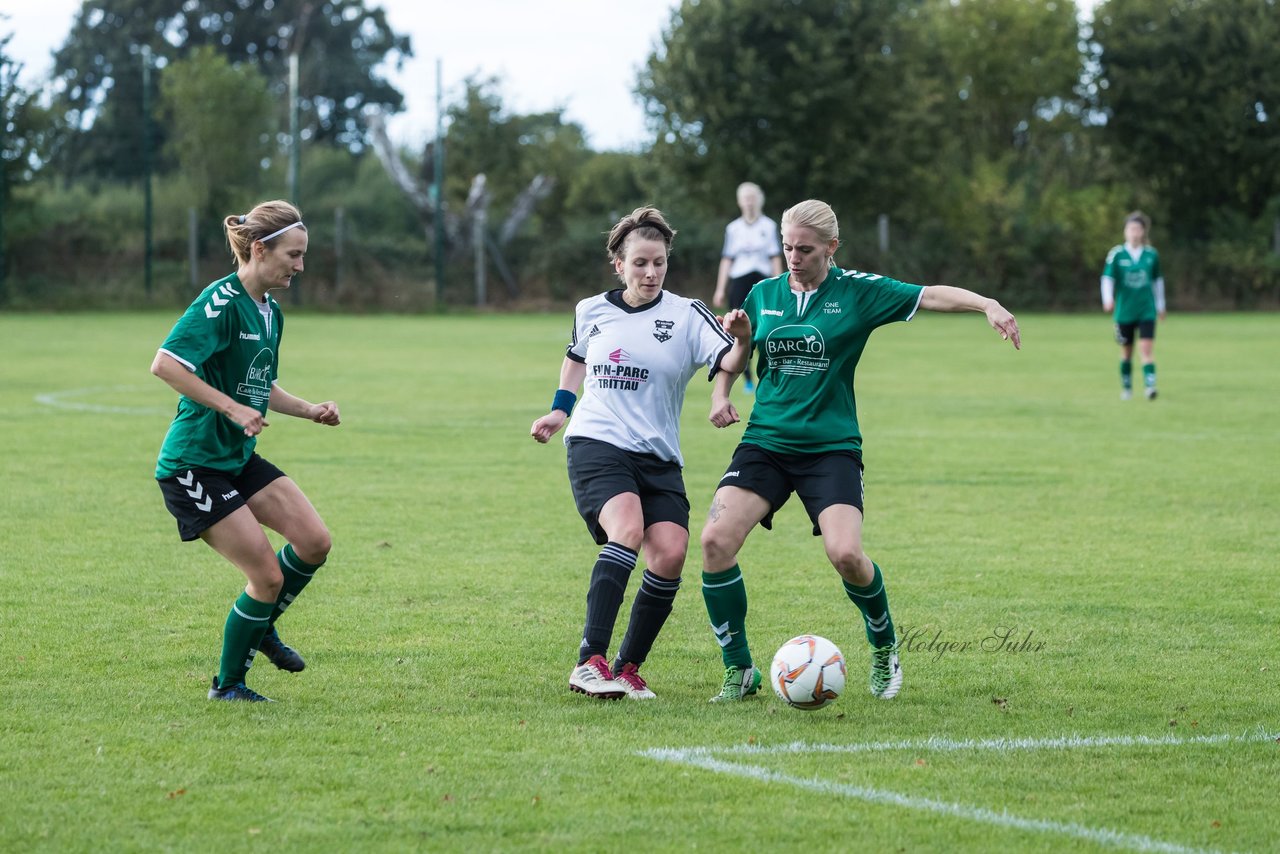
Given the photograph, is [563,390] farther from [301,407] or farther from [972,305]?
[972,305]

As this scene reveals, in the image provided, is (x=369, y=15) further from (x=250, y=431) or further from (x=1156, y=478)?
(x=250, y=431)

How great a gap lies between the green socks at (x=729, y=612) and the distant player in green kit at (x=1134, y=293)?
12736mm

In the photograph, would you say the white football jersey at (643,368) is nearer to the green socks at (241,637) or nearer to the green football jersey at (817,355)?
the green football jersey at (817,355)

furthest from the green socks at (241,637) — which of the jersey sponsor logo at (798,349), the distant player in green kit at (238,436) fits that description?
the jersey sponsor logo at (798,349)

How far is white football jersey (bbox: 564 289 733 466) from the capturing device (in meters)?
5.81

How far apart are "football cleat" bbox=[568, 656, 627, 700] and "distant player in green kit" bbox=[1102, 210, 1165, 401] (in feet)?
43.1

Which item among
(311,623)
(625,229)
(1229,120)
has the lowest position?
(311,623)

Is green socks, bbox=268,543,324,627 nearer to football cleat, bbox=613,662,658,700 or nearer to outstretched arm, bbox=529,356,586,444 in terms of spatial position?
outstretched arm, bbox=529,356,586,444

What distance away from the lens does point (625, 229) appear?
227 inches

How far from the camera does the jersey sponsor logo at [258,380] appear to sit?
5.53 m

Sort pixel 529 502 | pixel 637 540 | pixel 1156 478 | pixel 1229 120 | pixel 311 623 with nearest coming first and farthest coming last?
pixel 637 540, pixel 311 623, pixel 529 502, pixel 1156 478, pixel 1229 120

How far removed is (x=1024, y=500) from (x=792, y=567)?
2.81 meters

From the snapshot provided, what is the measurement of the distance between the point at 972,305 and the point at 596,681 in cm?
182

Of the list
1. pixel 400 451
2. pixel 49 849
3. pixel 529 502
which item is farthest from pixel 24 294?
pixel 49 849
